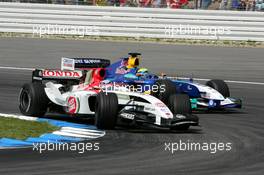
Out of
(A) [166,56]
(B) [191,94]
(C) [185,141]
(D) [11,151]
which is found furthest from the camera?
(A) [166,56]

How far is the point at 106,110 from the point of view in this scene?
486 inches

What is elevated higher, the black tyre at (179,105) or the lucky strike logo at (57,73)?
the lucky strike logo at (57,73)

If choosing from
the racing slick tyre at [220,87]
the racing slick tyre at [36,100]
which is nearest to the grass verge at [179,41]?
the racing slick tyre at [220,87]

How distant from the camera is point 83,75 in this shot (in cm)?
1441

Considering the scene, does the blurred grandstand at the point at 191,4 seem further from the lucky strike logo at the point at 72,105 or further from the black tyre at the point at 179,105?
the lucky strike logo at the point at 72,105

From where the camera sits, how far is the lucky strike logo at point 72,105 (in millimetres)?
13344

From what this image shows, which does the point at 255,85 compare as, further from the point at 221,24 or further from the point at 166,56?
the point at 221,24

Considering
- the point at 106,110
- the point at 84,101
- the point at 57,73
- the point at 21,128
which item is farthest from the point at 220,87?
the point at 21,128

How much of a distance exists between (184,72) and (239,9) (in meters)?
7.60

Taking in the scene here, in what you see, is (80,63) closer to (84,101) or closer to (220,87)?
(84,101)

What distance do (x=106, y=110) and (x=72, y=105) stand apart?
1.24 metres

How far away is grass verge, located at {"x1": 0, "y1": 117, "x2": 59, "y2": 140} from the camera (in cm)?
1171

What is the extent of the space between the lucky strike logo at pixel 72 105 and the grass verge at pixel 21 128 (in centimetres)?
57

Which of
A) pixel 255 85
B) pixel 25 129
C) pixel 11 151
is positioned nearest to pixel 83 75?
pixel 25 129
